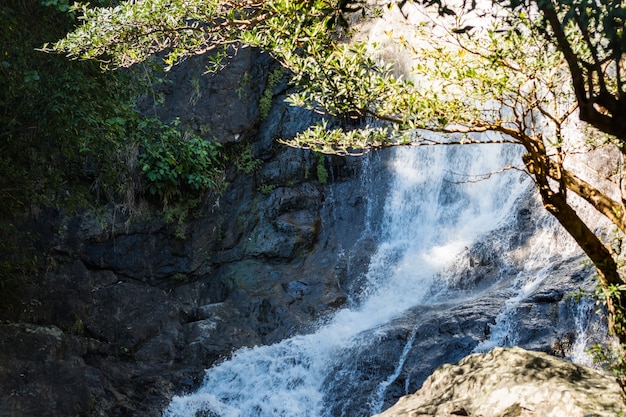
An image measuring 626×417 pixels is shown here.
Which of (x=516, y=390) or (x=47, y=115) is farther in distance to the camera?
(x=47, y=115)

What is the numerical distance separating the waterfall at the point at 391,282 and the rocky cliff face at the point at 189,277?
1.83 ft

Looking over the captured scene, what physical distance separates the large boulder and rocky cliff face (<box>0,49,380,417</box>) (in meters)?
5.83

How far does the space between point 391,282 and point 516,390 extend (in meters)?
7.97

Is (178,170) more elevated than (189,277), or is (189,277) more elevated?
(178,170)

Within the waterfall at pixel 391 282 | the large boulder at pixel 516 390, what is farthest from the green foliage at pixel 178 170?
the large boulder at pixel 516 390

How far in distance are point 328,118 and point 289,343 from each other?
6759mm

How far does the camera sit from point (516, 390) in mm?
4801

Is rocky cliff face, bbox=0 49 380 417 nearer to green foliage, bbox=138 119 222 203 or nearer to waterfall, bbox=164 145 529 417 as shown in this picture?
waterfall, bbox=164 145 529 417

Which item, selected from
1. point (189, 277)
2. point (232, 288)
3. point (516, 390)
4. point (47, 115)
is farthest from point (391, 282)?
point (516, 390)

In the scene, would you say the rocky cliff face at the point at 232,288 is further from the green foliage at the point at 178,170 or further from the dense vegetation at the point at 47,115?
the dense vegetation at the point at 47,115

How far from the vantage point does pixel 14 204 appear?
9039 millimetres

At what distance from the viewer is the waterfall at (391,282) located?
9781 millimetres

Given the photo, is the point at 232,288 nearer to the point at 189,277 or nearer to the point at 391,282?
the point at 189,277

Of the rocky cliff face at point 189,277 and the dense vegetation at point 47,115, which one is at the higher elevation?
the dense vegetation at point 47,115
